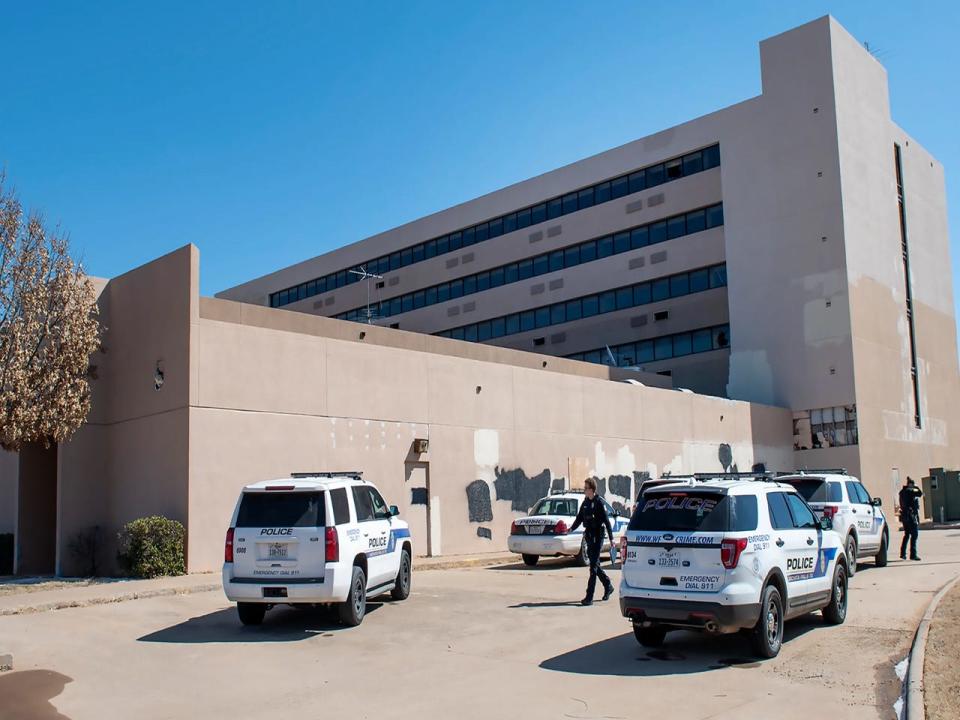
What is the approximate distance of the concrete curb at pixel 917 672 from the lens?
7.66m

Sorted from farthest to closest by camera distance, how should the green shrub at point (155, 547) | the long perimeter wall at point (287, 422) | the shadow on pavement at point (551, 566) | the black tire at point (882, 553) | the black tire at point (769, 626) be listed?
the shadow on pavement at point (551, 566)
the black tire at point (882, 553)
the long perimeter wall at point (287, 422)
the green shrub at point (155, 547)
the black tire at point (769, 626)

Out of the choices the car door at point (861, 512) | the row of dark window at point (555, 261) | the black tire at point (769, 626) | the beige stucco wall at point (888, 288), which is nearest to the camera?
the black tire at point (769, 626)

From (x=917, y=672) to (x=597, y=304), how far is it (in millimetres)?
42260

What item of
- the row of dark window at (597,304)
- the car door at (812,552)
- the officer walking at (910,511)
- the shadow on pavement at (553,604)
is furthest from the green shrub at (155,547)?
the row of dark window at (597,304)

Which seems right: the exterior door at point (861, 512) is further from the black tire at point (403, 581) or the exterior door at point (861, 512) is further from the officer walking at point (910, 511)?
the black tire at point (403, 581)

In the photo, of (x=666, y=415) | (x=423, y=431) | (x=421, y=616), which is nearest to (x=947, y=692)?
(x=421, y=616)

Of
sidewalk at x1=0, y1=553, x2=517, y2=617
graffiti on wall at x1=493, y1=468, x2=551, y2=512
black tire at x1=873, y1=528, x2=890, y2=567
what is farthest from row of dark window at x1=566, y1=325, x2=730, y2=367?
sidewalk at x1=0, y1=553, x2=517, y2=617

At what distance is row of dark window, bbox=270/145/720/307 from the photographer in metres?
48.3

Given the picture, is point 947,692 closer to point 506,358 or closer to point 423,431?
point 423,431

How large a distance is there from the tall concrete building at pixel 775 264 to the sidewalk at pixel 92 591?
1291 inches

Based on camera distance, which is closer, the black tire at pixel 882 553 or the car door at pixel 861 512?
the car door at pixel 861 512

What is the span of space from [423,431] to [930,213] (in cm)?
3971

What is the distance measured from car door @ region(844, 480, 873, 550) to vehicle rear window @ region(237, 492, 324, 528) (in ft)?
36.4

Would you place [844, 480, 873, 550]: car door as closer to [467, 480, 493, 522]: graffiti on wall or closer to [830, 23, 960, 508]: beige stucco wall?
[467, 480, 493, 522]: graffiti on wall
